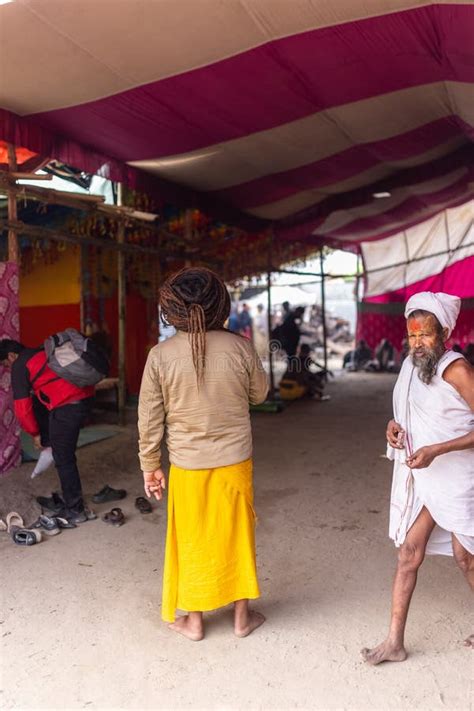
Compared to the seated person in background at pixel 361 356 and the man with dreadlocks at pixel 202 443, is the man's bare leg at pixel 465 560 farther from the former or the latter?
the seated person in background at pixel 361 356

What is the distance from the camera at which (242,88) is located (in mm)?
4230

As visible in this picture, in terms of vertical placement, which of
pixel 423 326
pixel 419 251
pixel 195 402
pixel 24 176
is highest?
pixel 24 176

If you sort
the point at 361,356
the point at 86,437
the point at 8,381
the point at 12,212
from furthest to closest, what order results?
the point at 361,356
the point at 86,437
the point at 12,212
the point at 8,381

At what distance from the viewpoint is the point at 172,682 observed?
228 cm

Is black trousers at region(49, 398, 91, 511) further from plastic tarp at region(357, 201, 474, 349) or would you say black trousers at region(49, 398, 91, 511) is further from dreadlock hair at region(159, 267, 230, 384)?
plastic tarp at region(357, 201, 474, 349)

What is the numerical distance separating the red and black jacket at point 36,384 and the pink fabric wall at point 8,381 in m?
0.67

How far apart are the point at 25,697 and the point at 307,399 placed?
305 inches

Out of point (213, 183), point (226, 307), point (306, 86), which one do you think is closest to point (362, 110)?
point (306, 86)

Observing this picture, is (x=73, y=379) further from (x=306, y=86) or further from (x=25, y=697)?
(x=306, y=86)

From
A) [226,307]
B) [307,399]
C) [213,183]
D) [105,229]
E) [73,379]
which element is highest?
[213,183]

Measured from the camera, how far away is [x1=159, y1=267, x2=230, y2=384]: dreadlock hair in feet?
7.98

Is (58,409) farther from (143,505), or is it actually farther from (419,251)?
(419,251)

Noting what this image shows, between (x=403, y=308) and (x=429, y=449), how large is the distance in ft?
32.8

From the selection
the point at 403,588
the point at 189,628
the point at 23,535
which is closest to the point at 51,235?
the point at 23,535
